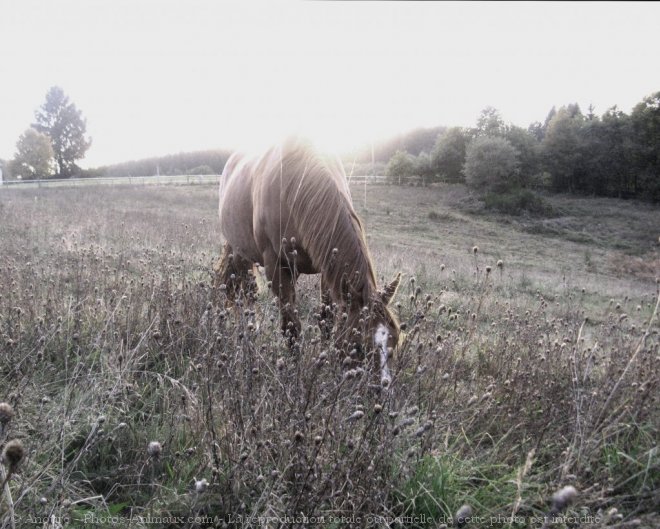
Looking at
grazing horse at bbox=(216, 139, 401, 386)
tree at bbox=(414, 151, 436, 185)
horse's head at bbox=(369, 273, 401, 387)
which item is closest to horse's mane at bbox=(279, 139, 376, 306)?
grazing horse at bbox=(216, 139, 401, 386)

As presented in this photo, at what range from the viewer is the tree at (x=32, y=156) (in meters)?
46.8

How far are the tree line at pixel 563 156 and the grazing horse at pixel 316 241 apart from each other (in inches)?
1345

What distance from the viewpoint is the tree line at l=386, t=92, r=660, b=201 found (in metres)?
35.8

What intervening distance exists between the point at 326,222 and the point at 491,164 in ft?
115

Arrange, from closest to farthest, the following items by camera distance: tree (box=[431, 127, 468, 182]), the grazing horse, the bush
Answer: the grazing horse
the bush
tree (box=[431, 127, 468, 182])

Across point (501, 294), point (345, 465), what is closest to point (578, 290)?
point (501, 294)

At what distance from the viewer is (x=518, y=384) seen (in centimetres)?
272

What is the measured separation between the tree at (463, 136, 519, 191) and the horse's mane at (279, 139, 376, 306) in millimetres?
34056

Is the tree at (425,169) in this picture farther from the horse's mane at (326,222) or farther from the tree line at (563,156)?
the horse's mane at (326,222)

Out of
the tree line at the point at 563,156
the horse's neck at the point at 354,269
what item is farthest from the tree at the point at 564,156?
the horse's neck at the point at 354,269

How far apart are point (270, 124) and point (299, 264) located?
2.44 m

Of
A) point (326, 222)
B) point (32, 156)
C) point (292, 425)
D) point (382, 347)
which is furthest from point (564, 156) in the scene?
point (32, 156)

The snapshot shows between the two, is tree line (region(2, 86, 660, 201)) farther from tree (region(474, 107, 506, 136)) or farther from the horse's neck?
the horse's neck

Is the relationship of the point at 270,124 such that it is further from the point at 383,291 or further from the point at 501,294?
the point at 501,294
